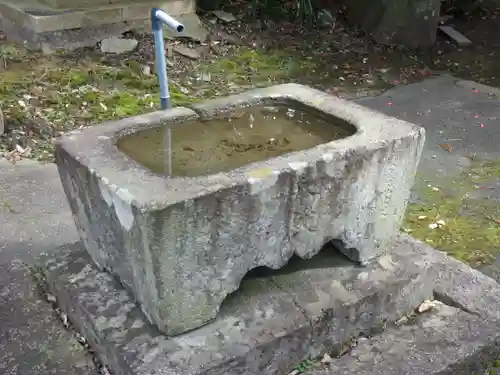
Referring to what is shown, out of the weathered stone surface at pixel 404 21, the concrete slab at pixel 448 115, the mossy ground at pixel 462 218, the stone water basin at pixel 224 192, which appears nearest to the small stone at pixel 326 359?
the stone water basin at pixel 224 192

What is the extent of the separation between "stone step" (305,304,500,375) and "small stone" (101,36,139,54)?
364 centimetres

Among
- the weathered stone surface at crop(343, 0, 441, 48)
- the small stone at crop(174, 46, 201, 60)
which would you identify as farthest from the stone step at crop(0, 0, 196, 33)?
the weathered stone surface at crop(343, 0, 441, 48)

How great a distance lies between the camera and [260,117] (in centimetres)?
228

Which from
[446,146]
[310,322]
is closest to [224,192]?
[310,322]

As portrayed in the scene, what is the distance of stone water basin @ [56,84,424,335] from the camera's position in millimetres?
1715

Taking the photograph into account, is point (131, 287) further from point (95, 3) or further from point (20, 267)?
point (95, 3)

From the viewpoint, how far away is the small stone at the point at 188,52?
17.3 feet

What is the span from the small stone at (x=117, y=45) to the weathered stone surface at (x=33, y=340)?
301 centimetres

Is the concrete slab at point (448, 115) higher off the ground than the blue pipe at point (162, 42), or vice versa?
the blue pipe at point (162, 42)

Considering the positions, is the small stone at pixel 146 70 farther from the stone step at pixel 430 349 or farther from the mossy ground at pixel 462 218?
the stone step at pixel 430 349

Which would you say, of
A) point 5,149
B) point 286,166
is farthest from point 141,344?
point 5,149

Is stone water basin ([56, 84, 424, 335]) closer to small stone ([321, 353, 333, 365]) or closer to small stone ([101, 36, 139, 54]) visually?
small stone ([321, 353, 333, 365])

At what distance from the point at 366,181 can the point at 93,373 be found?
1.08 metres

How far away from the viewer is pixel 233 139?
2.11 m
